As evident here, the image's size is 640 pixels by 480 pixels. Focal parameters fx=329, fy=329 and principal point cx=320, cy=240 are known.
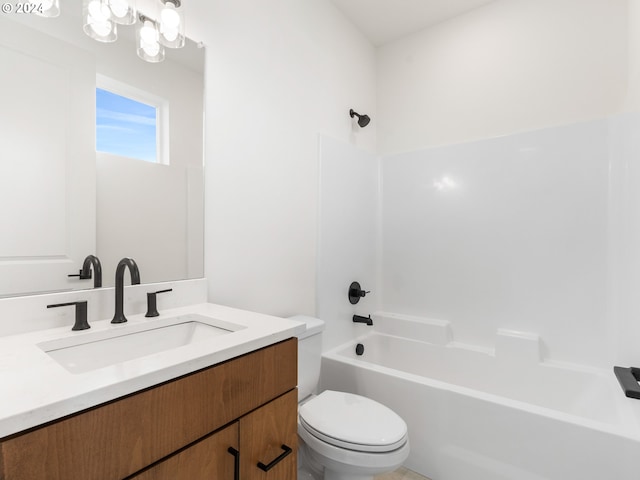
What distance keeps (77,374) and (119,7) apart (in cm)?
116

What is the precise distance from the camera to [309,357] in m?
1.57

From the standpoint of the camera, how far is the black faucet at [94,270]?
41.9 inches

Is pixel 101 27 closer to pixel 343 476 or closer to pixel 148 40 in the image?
pixel 148 40

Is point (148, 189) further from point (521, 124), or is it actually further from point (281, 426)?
point (521, 124)

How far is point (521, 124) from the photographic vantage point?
212 cm

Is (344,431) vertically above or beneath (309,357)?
beneath

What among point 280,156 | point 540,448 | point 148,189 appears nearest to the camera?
point 148,189

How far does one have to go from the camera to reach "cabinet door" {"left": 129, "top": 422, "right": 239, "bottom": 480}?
0.66 metres

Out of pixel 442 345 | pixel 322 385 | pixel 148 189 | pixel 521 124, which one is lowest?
pixel 322 385

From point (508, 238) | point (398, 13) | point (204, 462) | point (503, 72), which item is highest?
point (398, 13)

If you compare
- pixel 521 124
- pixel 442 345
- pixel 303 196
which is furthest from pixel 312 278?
pixel 521 124

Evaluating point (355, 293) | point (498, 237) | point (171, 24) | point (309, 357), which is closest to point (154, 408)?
point (309, 357)

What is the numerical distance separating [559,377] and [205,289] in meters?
1.97

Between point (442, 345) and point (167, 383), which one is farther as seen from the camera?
point (442, 345)
